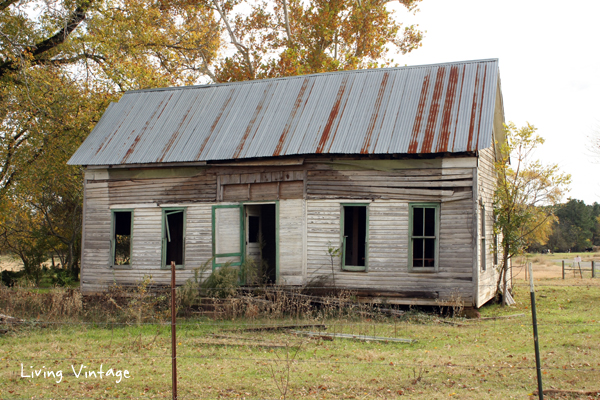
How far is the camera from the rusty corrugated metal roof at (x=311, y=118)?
13.8 meters

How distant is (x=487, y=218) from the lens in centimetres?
1538

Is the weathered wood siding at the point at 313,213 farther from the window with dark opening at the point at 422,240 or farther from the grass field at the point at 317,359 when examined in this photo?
the grass field at the point at 317,359

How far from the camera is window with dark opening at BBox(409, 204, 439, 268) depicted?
13.3 metres

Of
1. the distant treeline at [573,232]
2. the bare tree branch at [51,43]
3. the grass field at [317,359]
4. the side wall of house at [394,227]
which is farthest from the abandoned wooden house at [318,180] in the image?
the distant treeline at [573,232]

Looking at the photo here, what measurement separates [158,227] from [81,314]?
3.21m

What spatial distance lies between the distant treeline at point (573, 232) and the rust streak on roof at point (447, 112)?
49366 mm

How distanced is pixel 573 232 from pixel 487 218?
55743 millimetres

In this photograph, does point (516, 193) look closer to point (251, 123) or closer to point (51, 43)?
point (251, 123)

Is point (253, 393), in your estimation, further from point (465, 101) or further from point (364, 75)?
point (364, 75)

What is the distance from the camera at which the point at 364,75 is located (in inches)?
657

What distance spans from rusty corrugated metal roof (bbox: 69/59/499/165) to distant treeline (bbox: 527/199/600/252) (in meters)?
49.6

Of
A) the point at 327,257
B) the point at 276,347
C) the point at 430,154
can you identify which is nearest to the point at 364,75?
the point at 430,154

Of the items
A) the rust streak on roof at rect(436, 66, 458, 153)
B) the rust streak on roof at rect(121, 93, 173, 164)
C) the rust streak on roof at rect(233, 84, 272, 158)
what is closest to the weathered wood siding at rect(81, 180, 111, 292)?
the rust streak on roof at rect(121, 93, 173, 164)

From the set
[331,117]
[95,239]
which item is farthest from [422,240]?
[95,239]
